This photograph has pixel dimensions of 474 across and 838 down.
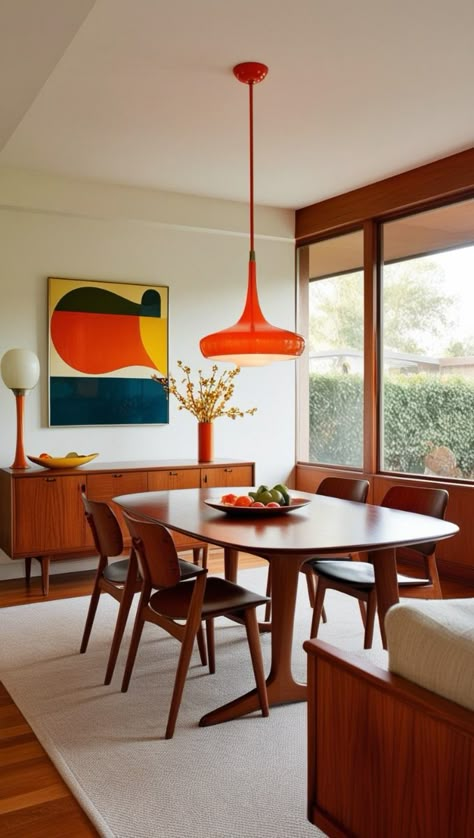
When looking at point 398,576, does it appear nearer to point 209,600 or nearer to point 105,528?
point 209,600

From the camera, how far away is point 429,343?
5.23 m

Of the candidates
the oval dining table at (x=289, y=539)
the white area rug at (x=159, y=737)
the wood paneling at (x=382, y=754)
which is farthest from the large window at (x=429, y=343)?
the wood paneling at (x=382, y=754)

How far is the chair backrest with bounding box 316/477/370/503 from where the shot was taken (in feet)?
13.1

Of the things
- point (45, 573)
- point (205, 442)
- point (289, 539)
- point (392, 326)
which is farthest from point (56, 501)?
point (392, 326)

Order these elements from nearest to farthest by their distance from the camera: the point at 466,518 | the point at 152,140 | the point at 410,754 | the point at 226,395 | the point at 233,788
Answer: the point at 410,754
the point at 233,788
the point at 152,140
the point at 466,518
the point at 226,395

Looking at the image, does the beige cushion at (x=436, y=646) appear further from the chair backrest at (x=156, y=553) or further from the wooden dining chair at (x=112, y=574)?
the wooden dining chair at (x=112, y=574)

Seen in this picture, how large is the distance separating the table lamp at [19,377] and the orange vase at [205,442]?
1.23m

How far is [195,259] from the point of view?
232 inches

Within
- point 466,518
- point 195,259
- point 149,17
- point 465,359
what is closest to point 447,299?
point 465,359

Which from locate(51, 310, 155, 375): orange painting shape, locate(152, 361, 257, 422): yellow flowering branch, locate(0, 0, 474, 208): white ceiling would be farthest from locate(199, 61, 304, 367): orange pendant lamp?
locate(51, 310, 155, 375): orange painting shape

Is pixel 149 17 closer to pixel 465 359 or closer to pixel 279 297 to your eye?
pixel 465 359

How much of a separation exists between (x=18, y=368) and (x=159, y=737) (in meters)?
2.78

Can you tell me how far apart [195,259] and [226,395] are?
1.14 m

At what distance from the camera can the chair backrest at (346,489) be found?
4.01 meters
